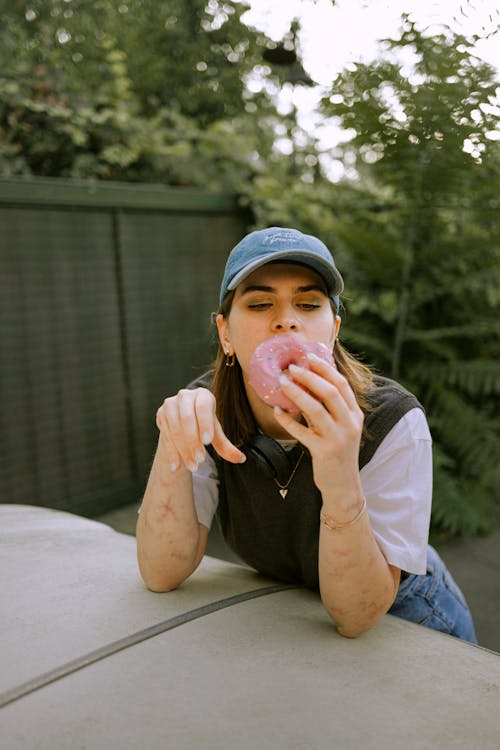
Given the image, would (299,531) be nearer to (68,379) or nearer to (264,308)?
(264,308)

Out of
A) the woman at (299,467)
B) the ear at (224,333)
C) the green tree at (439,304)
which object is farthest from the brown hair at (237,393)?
the green tree at (439,304)

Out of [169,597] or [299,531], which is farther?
[299,531]


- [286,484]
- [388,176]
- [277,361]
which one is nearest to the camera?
[277,361]

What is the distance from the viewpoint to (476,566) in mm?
3691

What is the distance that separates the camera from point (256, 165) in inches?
207

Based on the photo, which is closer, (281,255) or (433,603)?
(281,255)

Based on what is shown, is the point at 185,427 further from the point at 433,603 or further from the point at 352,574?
the point at 433,603

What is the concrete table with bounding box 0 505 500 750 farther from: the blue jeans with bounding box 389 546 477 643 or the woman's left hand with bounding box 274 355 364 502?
the blue jeans with bounding box 389 546 477 643

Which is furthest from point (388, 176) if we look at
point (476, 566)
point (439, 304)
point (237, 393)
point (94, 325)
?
point (237, 393)

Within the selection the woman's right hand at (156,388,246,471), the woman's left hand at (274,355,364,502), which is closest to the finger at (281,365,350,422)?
the woman's left hand at (274,355,364,502)

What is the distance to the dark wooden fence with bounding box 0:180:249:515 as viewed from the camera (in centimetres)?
388

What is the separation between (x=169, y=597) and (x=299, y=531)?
369 mm

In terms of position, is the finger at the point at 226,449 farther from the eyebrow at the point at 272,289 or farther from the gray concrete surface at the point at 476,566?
the gray concrete surface at the point at 476,566

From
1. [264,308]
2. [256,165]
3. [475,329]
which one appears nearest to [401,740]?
[264,308]
